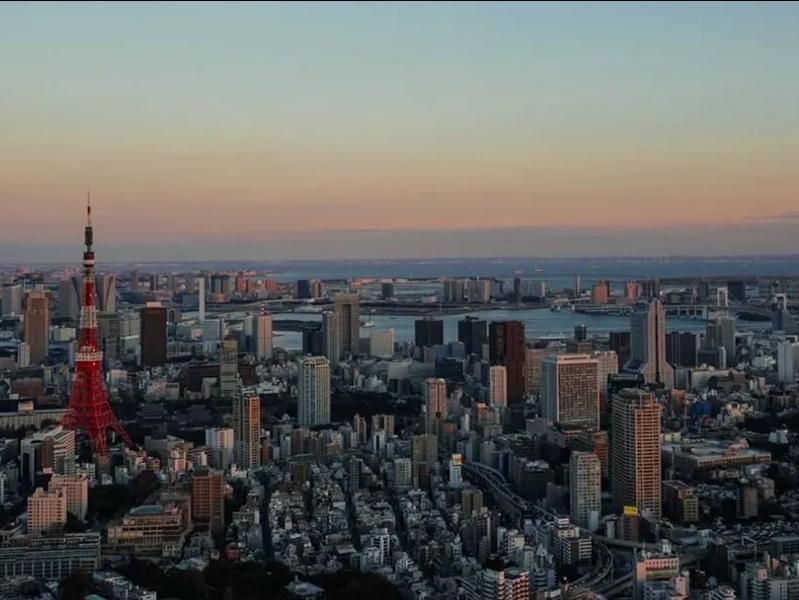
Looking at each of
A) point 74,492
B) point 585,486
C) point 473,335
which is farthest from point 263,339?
point 585,486

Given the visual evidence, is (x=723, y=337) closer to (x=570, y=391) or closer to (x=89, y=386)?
(x=570, y=391)

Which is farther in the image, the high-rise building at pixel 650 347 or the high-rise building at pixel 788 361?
the high-rise building at pixel 788 361

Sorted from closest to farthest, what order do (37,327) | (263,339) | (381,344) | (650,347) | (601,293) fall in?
(650,347) < (37,327) < (263,339) < (381,344) < (601,293)

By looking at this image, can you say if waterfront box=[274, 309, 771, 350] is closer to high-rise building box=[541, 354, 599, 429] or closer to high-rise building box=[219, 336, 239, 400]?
high-rise building box=[219, 336, 239, 400]

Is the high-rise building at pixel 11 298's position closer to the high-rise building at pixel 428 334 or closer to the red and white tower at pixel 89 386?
the high-rise building at pixel 428 334

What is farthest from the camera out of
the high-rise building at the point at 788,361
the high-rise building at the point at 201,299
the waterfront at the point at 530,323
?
the high-rise building at the point at 201,299

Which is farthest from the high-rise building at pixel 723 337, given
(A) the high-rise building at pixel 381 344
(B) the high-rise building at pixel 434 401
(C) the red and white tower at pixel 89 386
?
(C) the red and white tower at pixel 89 386
